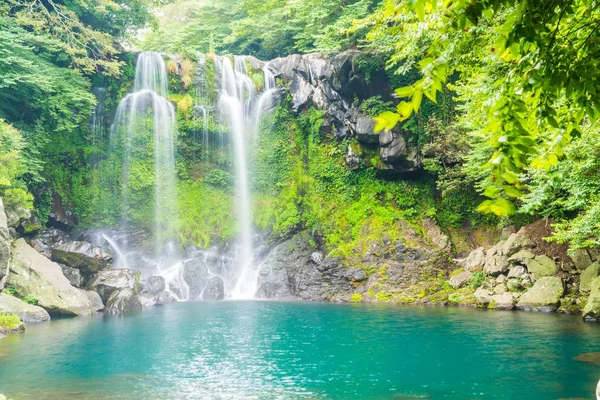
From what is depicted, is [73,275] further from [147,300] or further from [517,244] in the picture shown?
[517,244]

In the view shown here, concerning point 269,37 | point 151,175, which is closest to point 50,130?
point 151,175

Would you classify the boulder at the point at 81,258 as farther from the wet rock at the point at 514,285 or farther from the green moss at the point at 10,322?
the wet rock at the point at 514,285

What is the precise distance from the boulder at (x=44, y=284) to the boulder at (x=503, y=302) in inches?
622

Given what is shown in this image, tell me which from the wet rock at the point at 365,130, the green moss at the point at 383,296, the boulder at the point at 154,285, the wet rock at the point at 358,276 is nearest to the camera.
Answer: the boulder at the point at 154,285

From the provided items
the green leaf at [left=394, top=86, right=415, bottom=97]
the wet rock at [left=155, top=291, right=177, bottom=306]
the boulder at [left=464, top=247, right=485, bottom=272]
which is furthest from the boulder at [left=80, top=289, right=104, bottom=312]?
the green leaf at [left=394, top=86, right=415, bottom=97]

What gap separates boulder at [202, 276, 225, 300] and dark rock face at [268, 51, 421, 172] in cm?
1026

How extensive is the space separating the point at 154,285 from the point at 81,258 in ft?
11.7

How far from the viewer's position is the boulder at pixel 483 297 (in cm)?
1991

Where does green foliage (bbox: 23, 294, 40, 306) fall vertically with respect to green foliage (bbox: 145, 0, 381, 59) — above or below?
below

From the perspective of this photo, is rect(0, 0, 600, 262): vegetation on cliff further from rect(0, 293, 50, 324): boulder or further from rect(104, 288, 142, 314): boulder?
rect(104, 288, 142, 314): boulder

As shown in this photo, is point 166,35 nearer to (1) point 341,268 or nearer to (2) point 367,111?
(2) point 367,111

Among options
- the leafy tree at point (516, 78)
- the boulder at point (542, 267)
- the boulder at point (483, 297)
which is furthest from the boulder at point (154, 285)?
the leafy tree at point (516, 78)

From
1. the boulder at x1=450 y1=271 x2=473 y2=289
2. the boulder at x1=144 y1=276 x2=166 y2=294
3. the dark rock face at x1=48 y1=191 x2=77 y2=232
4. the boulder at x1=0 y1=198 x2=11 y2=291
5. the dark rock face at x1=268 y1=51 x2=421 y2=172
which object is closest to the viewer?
the boulder at x1=0 y1=198 x2=11 y2=291

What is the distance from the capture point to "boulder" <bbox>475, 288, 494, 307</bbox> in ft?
65.3
